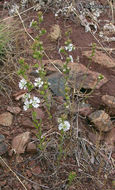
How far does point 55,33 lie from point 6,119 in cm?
159

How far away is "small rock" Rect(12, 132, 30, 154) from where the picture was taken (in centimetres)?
210

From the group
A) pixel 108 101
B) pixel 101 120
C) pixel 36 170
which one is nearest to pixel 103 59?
pixel 108 101

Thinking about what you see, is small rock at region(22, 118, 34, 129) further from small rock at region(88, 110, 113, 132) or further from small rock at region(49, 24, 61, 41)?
small rock at region(49, 24, 61, 41)

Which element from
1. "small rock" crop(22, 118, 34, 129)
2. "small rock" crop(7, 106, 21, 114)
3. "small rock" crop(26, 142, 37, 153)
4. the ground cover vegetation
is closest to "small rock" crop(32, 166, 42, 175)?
the ground cover vegetation

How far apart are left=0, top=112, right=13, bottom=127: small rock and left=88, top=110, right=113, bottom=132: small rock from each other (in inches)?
29.6

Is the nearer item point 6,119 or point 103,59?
point 6,119

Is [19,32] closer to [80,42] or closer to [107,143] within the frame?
[80,42]

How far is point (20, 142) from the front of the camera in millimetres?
2135

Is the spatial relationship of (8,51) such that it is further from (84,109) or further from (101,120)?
(101,120)

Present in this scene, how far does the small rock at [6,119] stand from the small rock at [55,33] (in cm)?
143

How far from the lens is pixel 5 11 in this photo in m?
3.84

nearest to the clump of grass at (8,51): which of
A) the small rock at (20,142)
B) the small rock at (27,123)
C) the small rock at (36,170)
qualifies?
the small rock at (27,123)

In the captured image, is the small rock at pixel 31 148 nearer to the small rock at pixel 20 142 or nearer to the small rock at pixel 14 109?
the small rock at pixel 20 142

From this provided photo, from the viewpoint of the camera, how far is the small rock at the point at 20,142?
2098 mm
